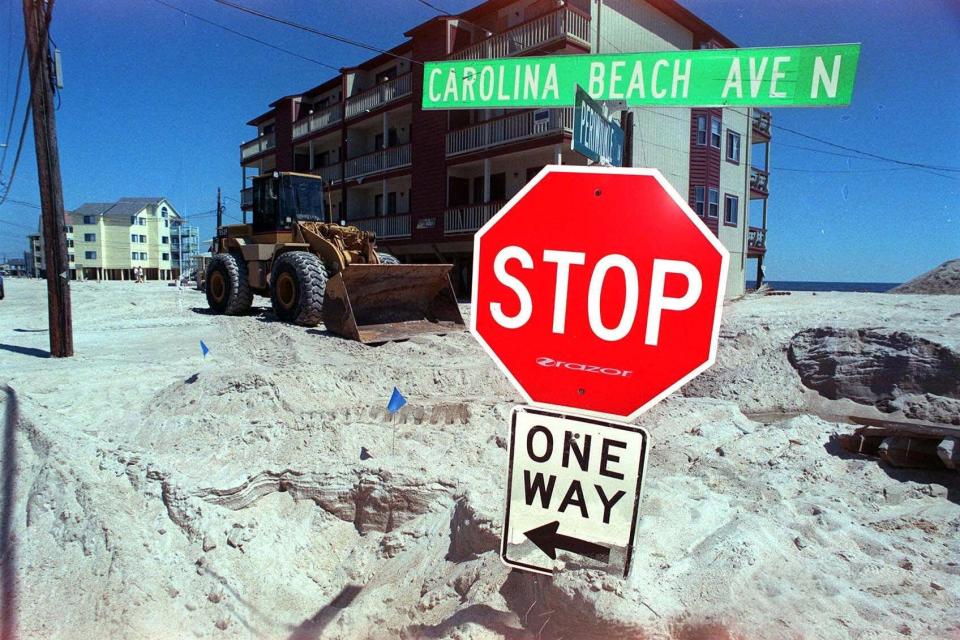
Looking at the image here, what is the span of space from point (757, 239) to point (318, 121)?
2215 centimetres

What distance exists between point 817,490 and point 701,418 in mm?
1740

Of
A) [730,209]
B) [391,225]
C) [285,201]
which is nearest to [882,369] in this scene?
[285,201]

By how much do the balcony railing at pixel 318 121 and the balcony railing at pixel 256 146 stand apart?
4.14 meters

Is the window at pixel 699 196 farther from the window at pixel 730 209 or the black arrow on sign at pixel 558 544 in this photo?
the black arrow on sign at pixel 558 544

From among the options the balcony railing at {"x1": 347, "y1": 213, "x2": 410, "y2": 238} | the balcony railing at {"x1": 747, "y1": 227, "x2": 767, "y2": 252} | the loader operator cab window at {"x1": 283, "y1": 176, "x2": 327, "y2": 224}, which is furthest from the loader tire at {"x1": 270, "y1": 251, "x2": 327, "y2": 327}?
the balcony railing at {"x1": 747, "y1": 227, "x2": 767, "y2": 252}

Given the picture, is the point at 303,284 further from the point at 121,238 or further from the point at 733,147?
the point at 121,238

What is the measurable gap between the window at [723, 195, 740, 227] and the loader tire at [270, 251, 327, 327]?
18.5m

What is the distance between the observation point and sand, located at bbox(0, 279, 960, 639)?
2.73 metres

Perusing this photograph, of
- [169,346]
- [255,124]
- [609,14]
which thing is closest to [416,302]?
[169,346]

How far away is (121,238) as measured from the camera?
154 feet

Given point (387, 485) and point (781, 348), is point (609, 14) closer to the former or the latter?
point (781, 348)

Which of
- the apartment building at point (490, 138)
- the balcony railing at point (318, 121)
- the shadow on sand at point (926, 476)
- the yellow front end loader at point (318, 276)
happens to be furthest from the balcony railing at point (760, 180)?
the shadow on sand at point (926, 476)

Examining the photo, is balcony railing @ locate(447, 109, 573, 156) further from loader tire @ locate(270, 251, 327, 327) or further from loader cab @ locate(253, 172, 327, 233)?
loader tire @ locate(270, 251, 327, 327)

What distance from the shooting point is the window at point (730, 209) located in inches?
928
